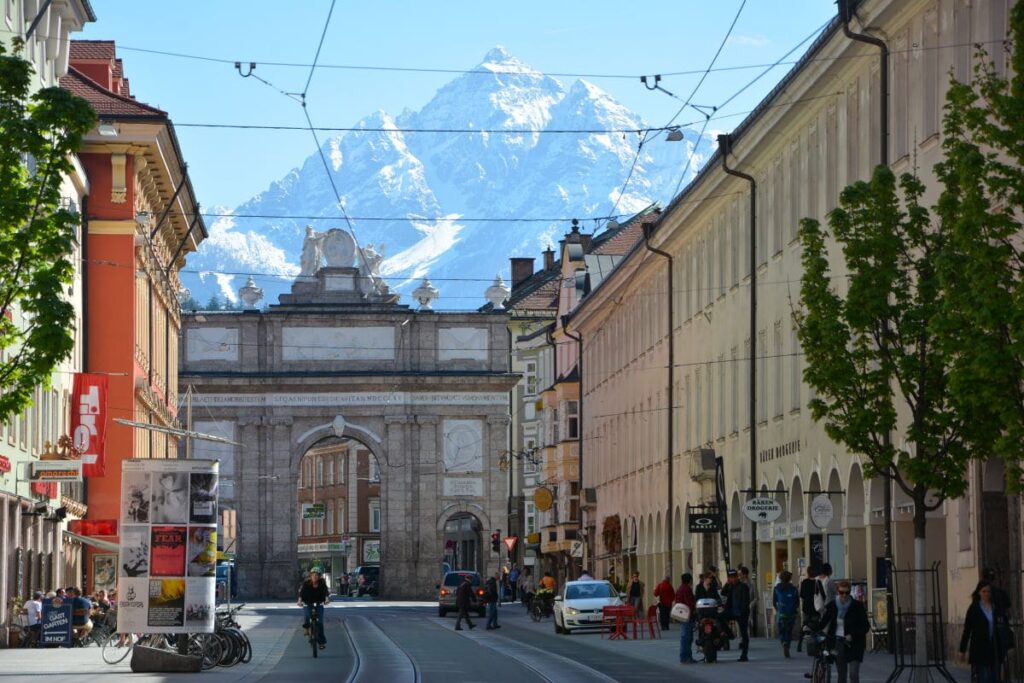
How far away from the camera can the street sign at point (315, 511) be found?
135750 mm

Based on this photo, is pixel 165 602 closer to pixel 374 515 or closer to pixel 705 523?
pixel 705 523

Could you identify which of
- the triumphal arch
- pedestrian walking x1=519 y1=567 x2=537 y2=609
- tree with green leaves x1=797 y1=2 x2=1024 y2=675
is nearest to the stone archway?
the triumphal arch

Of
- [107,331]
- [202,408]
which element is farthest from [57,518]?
[202,408]

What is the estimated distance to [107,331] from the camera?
177ft

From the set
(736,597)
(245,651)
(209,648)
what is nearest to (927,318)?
(209,648)

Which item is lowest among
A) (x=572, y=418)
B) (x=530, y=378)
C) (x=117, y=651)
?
(x=117, y=651)

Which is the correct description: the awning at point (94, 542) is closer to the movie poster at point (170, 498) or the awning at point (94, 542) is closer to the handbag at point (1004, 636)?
the movie poster at point (170, 498)

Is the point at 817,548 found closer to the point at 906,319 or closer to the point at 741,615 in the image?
the point at 741,615

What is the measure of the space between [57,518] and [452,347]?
48820 mm

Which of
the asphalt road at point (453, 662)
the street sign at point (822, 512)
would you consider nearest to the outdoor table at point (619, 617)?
→ the asphalt road at point (453, 662)

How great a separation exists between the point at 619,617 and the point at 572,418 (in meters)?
38.0

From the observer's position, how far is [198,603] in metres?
29.7

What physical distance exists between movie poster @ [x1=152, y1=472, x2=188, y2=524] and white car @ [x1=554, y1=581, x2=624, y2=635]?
20921 mm

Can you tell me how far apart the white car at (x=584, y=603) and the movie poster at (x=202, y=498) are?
67.6 feet
